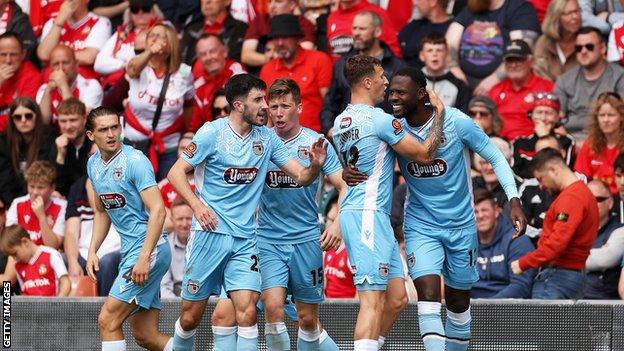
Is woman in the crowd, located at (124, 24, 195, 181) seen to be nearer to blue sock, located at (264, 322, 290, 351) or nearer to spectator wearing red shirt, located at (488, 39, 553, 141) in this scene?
spectator wearing red shirt, located at (488, 39, 553, 141)

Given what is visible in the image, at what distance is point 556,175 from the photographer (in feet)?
51.2

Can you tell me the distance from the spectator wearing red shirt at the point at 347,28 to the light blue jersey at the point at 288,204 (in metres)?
5.09

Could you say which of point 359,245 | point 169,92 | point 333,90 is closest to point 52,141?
point 169,92

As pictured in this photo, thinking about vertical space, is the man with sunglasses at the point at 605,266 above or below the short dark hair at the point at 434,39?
below

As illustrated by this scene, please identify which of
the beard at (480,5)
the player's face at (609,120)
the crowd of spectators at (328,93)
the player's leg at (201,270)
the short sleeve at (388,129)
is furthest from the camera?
the beard at (480,5)

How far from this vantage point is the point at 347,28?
1853cm

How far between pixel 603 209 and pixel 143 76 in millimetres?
5802

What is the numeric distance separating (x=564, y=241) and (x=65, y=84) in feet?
23.2

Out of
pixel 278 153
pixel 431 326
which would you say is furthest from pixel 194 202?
pixel 431 326

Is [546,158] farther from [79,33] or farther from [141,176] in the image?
[79,33]

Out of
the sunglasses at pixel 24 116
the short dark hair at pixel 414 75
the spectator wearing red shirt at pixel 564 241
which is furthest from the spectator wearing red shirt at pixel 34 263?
the short dark hair at pixel 414 75

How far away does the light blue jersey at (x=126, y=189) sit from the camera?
43.6ft

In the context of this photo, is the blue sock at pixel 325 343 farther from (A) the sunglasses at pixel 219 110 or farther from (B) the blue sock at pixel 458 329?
(A) the sunglasses at pixel 219 110

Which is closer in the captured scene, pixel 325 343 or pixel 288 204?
pixel 288 204
